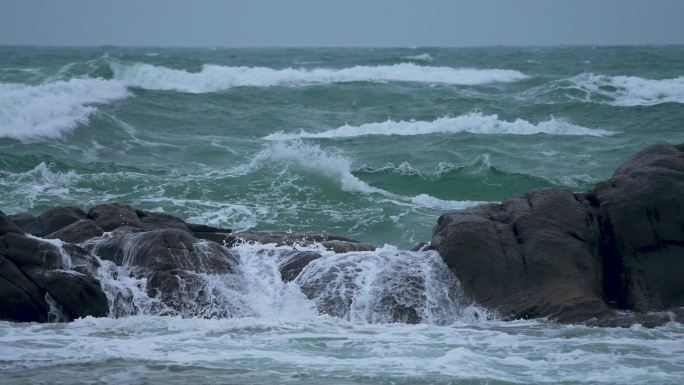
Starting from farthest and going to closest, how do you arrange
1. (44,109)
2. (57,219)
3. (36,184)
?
(44,109) < (36,184) < (57,219)

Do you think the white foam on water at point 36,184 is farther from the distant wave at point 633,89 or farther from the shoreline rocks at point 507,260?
the distant wave at point 633,89

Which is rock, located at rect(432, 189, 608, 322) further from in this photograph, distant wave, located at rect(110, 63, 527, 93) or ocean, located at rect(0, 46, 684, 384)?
distant wave, located at rect(110, 63, 527, 93)

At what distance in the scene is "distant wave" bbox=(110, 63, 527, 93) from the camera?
35.2 m

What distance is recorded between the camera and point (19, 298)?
8.69 metres

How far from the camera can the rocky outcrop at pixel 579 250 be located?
30.1 ft

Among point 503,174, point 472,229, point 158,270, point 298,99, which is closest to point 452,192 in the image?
point 503,174

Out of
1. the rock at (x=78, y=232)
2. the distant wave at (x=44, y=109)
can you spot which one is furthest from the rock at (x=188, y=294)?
the distant wave at (x=44, y=109)

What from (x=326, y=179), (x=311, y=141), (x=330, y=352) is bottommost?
(x=311, y=141)

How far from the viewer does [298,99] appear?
31375 millimetres

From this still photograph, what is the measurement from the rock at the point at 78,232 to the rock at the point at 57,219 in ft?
0.82

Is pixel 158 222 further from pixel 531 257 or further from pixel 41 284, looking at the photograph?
pixel 531 257

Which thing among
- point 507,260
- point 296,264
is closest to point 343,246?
point 296,264

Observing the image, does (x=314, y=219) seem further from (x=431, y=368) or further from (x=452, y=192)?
(x=431, y=368)

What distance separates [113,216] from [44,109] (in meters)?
13.8
